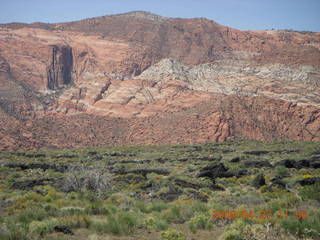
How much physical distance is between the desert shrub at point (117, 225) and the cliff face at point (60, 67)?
93538mm

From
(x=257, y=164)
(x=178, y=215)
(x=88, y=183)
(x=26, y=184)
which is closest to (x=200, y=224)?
(x=178, y=215)

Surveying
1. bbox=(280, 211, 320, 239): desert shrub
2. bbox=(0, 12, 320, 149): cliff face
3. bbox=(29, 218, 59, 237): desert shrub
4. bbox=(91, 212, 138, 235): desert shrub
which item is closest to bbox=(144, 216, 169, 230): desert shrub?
bbox=(91, 212, 138, 235): desert shrub

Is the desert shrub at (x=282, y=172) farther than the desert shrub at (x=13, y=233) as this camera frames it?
Yes

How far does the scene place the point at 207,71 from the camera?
324ft

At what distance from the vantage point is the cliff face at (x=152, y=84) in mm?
73062

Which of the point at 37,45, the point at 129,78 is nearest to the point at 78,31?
the point at 37,45

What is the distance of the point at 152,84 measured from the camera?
9225 cm

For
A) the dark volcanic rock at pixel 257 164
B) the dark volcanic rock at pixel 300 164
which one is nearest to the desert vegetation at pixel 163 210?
the dark volcanic rock at pixel 300 164

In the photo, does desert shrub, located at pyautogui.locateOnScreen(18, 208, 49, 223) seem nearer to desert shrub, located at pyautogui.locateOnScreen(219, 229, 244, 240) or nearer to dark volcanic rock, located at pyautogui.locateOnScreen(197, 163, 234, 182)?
desert shrub, located at pyautogui.locateOnScreen(219, 229, 244, 240)

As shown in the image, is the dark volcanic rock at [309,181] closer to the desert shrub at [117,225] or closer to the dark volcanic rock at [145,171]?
the desert shrub at [117,225]

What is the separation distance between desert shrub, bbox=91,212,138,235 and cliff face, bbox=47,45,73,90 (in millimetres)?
93538

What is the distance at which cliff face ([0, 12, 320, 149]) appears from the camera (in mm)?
73062

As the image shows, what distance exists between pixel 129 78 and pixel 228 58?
92.9ft

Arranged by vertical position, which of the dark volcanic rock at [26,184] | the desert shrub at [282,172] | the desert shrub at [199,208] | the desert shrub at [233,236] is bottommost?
the desert shrub at [282,172]
